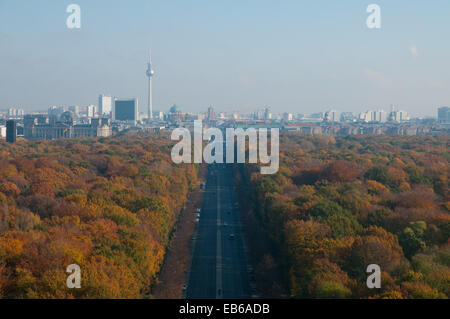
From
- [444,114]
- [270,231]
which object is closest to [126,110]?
[444,114]

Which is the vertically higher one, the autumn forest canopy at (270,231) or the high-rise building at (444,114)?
the high-rise building at (444,114)

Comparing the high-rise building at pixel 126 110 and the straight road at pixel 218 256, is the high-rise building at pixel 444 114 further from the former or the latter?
the straight road at pixel 218 256

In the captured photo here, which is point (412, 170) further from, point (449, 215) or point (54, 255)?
point (54, 255)

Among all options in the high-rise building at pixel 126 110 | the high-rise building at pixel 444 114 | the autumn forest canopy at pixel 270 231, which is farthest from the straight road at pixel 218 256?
the high-rise building at pixel 444 114

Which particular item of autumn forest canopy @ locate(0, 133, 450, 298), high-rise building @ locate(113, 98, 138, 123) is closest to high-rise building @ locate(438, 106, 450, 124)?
high-rise building @ locate(113, 98, 138, 123)

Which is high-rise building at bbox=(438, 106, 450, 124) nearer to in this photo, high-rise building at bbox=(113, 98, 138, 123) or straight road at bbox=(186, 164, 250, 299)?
high-rise building at bbox=(113, 98, 138, 123)

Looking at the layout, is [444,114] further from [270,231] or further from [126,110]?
[270,231]
